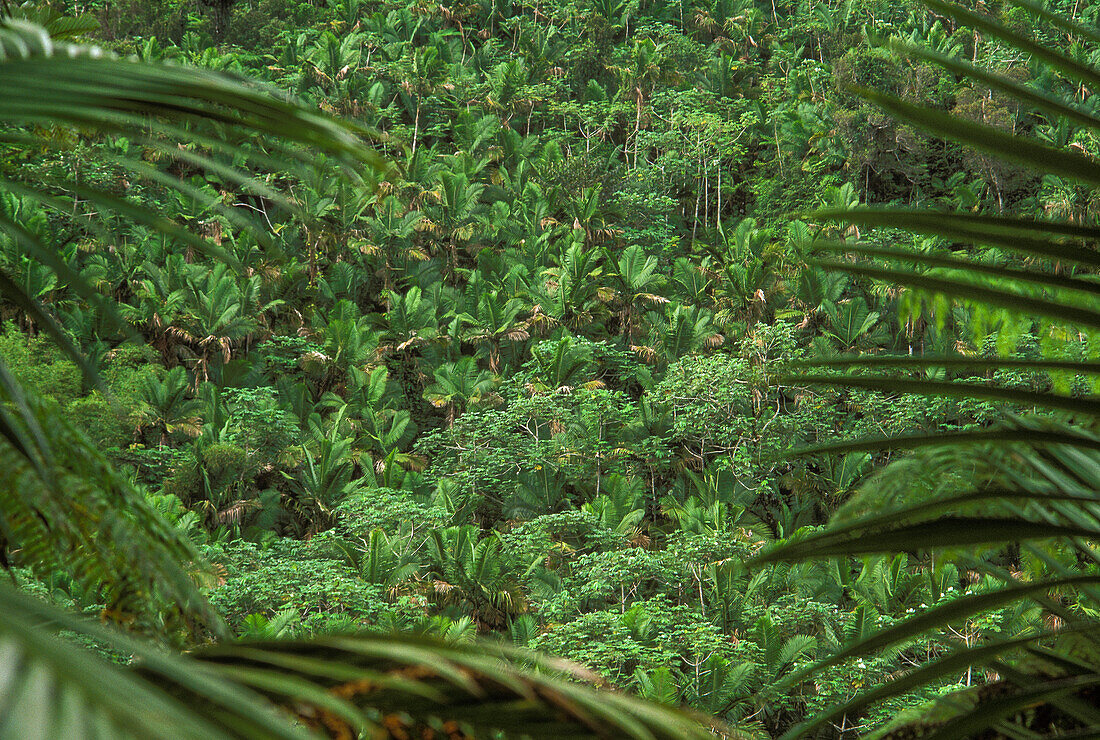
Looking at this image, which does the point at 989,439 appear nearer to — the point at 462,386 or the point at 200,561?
the point at 200,561

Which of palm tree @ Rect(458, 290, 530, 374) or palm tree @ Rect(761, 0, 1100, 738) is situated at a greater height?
palm tree @ Rect(761, 0, 1100, 738)

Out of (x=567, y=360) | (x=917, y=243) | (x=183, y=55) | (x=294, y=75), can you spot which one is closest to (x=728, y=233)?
(x=917, y=243)

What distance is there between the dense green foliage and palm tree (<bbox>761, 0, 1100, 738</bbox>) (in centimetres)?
613

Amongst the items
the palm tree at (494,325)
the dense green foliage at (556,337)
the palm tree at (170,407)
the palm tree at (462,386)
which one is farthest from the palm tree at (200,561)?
the palm tree at (494,325)

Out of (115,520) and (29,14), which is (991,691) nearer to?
(115,520)

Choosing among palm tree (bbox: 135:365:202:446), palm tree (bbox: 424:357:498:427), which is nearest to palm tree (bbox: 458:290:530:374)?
palm tree (bbox: 424:357:498:427)

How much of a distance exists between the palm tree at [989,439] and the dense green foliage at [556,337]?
241 inches

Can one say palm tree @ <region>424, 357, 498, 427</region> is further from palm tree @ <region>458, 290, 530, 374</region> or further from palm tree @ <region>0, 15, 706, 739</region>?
palm tree @ <region>0, 15, 706, 739</region>

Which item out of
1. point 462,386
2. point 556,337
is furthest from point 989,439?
point 556,337

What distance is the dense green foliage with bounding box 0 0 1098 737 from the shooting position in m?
12.5

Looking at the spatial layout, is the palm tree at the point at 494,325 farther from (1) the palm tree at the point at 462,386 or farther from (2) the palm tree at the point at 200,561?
(2) the palm tree at the point at 200,561

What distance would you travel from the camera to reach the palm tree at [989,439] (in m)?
0.92

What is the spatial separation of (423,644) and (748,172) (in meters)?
27.9

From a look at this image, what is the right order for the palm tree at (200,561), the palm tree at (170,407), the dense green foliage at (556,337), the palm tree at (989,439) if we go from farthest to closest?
the palm tree at (170,407)
the dense green foliage at (556,337)
the palm tree at (989,439)
the palm tree at (200,561)
